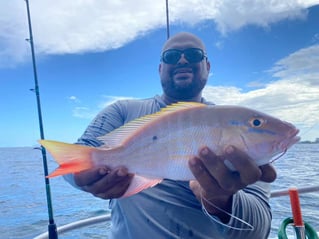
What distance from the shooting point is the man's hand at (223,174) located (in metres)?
1.20

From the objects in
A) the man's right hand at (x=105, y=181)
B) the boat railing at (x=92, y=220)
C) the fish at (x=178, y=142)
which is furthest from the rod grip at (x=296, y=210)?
the man's right hand at (x=105, y=181)

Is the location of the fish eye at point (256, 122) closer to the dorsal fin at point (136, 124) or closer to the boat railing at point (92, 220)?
the dorsal fin at point (136, 124)

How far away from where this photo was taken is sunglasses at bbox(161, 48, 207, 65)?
7.22 ft

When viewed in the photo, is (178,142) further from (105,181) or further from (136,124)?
(105,181)

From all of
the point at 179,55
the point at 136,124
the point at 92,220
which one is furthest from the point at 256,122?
the point at 92,220

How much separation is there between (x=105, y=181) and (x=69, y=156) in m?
0.25

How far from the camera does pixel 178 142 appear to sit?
4.05ft

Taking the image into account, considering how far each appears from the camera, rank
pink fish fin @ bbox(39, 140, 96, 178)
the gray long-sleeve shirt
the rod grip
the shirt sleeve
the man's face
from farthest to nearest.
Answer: the man's face, the rod grip, the gray long-sleeve shirt, the shirt sleeve, pink fish fin @ bbox(39, 140, 96, 178)

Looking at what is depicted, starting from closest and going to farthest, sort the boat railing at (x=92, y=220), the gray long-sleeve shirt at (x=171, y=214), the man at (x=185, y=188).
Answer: the man at (x=185, y=188)
the gray long-sleeve shirt at (x=171, y=214)
the boat railing at (x=92, y=220)

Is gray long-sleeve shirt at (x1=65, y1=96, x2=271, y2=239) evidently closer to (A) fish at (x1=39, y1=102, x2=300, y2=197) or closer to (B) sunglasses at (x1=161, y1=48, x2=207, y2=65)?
(A) fish at (x1=39, y1=102, x2=300, y2=197)

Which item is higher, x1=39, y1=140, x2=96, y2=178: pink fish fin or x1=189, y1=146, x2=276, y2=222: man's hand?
x1=39, y1=140, x2=96, y2=178: pink fish fin

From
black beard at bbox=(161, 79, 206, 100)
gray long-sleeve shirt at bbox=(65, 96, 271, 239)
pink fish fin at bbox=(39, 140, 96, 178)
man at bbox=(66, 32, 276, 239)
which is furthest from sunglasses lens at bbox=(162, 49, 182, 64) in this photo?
pink fish fin at bbox=(39, 140, 96, 178)

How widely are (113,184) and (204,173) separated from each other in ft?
1.43

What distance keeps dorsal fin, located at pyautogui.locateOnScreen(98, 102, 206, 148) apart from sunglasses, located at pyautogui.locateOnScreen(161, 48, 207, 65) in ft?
3.14
